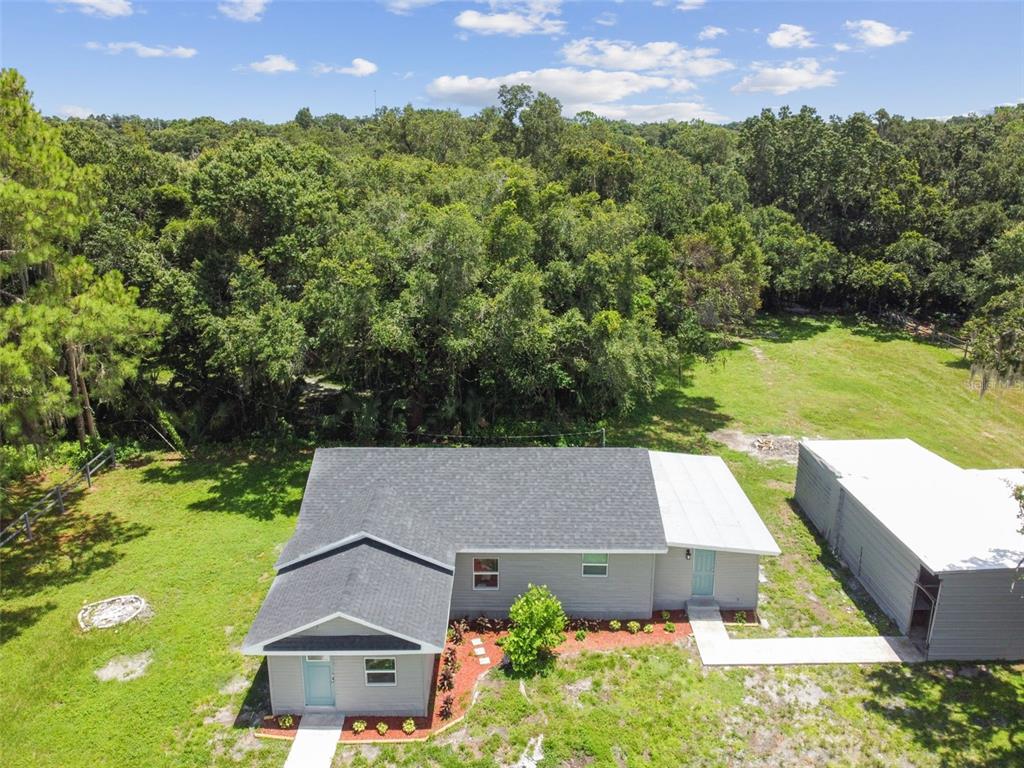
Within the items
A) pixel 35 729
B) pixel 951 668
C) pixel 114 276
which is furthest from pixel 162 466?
pixel 951 668

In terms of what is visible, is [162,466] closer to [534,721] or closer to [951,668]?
[534,721]

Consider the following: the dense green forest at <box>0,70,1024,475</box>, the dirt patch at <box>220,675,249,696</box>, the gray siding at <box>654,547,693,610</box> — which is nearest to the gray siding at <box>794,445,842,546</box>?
the dense green forest at <box>0,70,1024,475</box>

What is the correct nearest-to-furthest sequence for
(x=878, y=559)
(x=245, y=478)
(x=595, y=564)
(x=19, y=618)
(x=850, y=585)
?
(x=595, y=564), (x=19, y=618), (x=878, y=559), (x=850, y=585), (x=245, y=478)

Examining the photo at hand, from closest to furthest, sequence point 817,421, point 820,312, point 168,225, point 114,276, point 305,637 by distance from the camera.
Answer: point 305,637, point 114,276, point 168,225, point 817,421, point 820,312

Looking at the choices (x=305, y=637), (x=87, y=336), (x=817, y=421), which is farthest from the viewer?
(x=817, y=421)

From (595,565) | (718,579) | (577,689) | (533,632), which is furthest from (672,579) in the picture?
(533,632)

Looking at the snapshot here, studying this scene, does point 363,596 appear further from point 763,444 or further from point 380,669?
point 763,444

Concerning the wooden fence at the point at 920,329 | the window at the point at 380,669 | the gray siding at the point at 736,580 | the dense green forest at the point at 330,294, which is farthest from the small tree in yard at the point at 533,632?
the wooden fence at the point at 920,329
